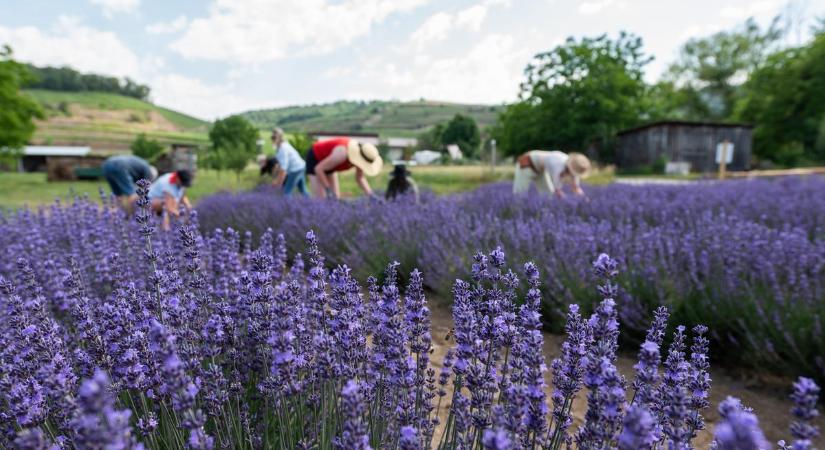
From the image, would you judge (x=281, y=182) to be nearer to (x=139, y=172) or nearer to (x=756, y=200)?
(x=139, y=172)

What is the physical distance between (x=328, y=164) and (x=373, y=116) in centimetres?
10638

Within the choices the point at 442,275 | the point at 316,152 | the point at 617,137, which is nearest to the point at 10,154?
the point at 316,152

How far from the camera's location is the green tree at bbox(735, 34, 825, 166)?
92.3 ft

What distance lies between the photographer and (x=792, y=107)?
29.6 meters

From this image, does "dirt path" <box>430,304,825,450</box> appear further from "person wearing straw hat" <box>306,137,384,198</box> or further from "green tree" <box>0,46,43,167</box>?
"green tree" <box>0,46,43,167</box>

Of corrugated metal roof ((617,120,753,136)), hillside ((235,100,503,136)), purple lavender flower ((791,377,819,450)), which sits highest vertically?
hillside ((235,100,503,136))

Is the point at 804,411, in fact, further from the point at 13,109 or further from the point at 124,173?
the point at 13,109

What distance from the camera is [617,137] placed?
1145 inches

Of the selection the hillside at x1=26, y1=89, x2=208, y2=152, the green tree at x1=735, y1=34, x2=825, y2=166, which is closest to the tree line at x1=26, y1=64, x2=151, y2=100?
the hillside at x1=26, y1=89, x2=208, y2=152

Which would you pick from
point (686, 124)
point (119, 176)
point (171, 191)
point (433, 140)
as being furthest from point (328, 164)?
point (433, 140)

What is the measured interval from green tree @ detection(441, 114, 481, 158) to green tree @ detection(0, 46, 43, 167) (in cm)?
5200

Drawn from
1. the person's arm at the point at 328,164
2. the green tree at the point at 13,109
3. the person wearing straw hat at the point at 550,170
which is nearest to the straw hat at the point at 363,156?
the person's arm at the point at 328,164

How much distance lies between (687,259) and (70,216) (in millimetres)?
5387

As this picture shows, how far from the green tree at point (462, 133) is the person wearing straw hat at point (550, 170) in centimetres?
5915
